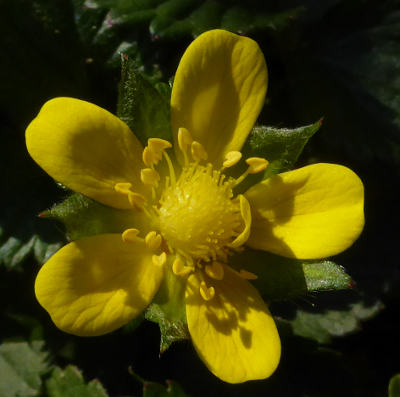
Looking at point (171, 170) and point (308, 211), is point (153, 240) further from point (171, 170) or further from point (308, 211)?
point (308, 211)

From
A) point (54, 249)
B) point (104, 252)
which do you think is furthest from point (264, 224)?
point (54, 249)

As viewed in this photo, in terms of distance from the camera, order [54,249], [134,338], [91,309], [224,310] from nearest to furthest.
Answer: [91,309] → [224,310] → [54,249] → [134,338]

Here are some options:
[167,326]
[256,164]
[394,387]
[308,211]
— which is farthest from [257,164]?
[394,387]

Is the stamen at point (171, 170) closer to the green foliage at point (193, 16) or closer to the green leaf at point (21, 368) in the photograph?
the green foliage at point (193, 16)

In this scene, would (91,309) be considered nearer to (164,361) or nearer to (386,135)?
(164,361)

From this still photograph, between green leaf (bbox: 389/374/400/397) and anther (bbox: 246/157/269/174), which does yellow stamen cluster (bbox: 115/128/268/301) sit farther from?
green leaf (bbox: 389/374/400/397)
